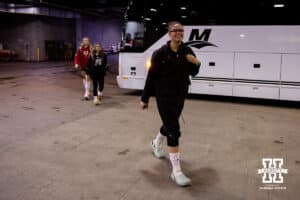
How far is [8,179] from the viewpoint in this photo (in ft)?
15.2

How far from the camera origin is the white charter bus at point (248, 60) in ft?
32.4

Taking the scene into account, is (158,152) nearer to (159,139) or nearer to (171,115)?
(159,139)

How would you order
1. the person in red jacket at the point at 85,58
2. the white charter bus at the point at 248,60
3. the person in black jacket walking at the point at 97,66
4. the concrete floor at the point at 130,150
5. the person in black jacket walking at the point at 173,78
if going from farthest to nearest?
1. the person in red jacket at the point at 85,58
2. the person in black jacket walking at the point at 97,66
3. the white charter bus at the point at 248,60
4. the person in black jacket walking at the point at 173,78
5. the concrete floor at the point at 130,150

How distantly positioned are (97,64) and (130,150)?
15.7 feet

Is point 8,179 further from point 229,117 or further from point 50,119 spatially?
point 229,117

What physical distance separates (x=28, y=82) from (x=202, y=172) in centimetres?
1204

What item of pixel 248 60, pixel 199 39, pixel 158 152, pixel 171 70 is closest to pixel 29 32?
pixel 199 39

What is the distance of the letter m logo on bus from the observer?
34.9 ft

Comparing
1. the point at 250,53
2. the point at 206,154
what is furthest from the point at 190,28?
the point at 206,154

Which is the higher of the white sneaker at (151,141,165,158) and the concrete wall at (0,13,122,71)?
the concrete wall at (0,13,122,71)

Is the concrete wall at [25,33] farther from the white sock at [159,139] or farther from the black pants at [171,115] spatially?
the black pants at [171,115]

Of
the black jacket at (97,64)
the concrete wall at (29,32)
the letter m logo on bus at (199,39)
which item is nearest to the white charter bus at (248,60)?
the letter m logo on bus at (199,39)

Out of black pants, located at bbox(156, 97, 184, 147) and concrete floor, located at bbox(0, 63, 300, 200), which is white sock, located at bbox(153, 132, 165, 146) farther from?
black pants, located at bbox(156, 97, 184, 147)

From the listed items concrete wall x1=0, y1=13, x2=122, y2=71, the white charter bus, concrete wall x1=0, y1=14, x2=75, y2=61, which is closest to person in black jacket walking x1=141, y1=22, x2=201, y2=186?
the white charter bus
